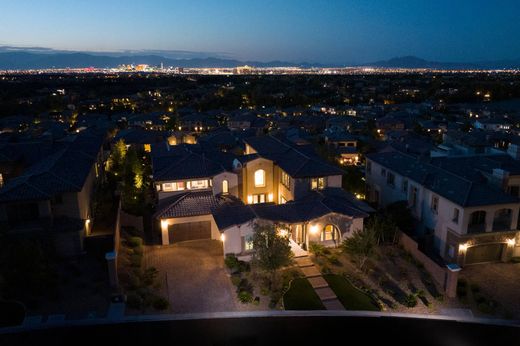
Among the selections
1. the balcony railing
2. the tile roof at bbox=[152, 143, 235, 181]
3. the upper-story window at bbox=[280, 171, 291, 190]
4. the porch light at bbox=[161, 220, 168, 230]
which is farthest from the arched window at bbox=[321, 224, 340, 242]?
the porch light at bbox=[161, 220, 168, 230]

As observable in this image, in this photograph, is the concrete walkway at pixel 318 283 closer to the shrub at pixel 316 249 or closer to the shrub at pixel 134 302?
the shrub at pixel 316 249

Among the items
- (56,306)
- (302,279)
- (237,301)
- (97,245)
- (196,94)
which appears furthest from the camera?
(196,94)

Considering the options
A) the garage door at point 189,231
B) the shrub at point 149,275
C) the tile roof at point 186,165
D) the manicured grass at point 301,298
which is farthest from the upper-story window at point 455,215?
the shrub at point 149,275

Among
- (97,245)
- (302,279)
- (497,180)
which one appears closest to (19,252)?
(97,245)

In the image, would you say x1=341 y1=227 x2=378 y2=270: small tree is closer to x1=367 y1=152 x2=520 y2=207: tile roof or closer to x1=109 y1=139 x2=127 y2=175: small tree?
x1=367 y1=152 x2=520 y2=207: tile roof

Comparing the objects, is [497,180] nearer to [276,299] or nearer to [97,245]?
[276,299]
